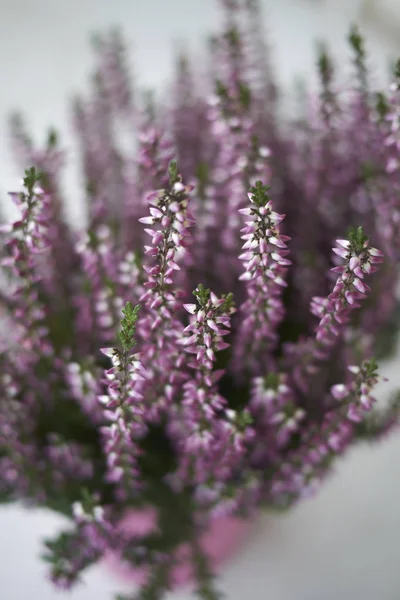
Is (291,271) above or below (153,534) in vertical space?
above

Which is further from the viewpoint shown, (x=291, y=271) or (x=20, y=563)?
(x=20, y=563)

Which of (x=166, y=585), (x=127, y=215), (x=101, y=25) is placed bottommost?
(x=166, y=585)

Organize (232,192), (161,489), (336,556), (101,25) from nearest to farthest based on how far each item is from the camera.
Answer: (232,192), (161,489), (336,556), (101,25)

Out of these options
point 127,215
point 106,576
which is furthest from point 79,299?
point 106,576

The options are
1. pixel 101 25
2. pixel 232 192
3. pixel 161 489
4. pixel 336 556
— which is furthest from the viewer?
pixel 101 25

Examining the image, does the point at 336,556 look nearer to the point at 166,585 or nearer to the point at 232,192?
the point at 166,585

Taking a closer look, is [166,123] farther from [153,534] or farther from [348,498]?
[348,498]
